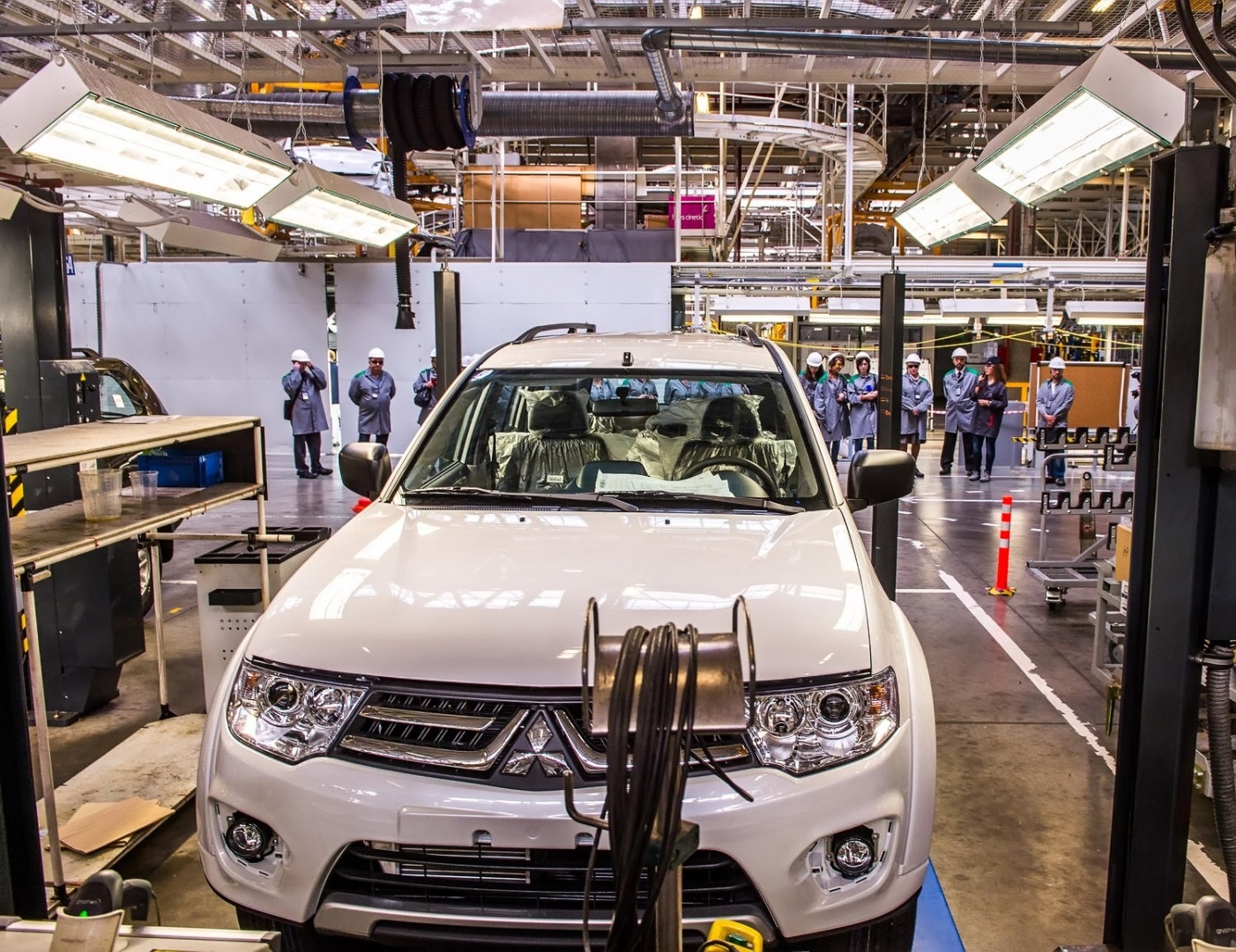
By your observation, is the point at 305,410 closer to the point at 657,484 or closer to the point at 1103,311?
the point at 657,484

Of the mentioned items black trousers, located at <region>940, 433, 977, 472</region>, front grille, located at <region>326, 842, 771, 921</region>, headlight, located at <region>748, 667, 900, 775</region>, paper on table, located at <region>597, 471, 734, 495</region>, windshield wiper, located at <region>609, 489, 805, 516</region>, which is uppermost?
paper on table, located at <region>597, 471, 734, 495</region>

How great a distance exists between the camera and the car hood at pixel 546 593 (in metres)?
2.15

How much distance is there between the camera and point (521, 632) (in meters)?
2.18

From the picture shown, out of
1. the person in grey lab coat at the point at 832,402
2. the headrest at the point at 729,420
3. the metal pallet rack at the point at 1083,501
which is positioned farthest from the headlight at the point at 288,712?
the person in grey lab coat at the point at 832,402

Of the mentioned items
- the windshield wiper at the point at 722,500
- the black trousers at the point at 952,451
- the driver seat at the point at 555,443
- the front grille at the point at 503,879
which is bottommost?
Result: the black trousers at the point at 952,451

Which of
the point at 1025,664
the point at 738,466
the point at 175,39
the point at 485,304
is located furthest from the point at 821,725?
the point at 485,304

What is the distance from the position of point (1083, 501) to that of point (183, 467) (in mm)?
5709

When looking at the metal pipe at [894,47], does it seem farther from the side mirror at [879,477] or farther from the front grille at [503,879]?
the front grille at [503,879]

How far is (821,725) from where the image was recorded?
2125mm

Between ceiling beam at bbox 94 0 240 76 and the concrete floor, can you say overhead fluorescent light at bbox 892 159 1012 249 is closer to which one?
the concrete floor

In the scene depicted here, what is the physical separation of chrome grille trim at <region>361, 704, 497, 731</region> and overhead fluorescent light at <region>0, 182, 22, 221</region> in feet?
11.4

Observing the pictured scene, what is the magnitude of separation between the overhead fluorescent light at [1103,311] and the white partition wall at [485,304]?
6.23 metres

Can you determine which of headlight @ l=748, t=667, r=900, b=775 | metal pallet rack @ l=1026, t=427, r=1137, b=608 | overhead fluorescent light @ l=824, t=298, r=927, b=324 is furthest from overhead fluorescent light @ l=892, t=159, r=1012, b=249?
overhead fluorescent light @ l=824, t=298, r=927, b=324

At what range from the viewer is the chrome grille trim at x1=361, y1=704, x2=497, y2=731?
210 centimetres
